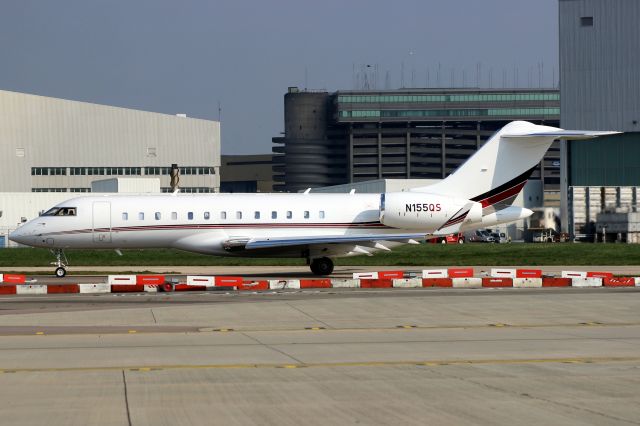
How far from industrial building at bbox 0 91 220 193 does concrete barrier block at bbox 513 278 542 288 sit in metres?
Result: 85.9

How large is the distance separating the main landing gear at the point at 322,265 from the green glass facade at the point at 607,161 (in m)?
59.4

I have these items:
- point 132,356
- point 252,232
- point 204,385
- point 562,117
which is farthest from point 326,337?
point 562,117

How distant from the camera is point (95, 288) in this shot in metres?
31.9

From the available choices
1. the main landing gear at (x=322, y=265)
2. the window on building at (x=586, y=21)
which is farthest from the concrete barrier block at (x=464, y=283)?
the window on building at (x=586, y=21)

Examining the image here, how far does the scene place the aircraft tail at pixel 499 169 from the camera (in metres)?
40.2

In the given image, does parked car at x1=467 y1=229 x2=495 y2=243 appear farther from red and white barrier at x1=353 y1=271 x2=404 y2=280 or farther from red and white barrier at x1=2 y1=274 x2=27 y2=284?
red and white barrier at x1=2 y1=274 x2=27 y2=284

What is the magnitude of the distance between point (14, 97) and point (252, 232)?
82.3 metres

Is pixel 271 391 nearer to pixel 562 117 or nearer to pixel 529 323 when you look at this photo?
pixel 529 323

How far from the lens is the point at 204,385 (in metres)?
14.5

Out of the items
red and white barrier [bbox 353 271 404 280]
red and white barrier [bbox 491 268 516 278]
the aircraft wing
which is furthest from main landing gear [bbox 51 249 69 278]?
red and white barrier [bbox 491 268 516 278]

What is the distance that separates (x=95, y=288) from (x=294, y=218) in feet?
32.8

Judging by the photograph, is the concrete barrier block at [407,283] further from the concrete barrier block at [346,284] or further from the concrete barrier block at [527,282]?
the concrete barrier block at [527,282]

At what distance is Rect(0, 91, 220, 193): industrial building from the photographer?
11438cm

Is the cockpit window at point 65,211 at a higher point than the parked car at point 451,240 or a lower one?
higher
